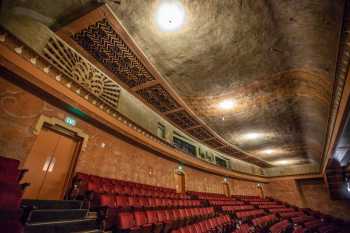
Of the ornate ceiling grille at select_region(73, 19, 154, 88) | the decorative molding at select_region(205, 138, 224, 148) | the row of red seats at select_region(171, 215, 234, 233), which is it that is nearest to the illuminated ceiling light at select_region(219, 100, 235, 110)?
the ornate ceiling grille at select_region(73, 19, 154, 88)

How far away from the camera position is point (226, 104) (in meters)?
5.78

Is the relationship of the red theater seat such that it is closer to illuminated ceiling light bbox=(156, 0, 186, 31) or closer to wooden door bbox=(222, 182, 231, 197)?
wooden door bbox=(222, 182, 231, 197)

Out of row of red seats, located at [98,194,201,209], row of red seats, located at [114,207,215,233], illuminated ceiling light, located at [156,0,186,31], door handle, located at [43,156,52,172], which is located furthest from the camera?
door handle, located at [43,156,52,172]

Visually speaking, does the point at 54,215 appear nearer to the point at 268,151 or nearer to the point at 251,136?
the point at 251,136

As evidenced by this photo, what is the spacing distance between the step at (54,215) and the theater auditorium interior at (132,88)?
0.01 metres

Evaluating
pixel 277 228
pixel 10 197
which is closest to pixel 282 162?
pixel 277 228

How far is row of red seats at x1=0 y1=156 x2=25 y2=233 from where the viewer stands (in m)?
1.27

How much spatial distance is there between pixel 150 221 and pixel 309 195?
15.7 meters

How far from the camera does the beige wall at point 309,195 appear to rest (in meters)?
11.6

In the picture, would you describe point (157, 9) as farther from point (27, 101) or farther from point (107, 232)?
point (107, 232)

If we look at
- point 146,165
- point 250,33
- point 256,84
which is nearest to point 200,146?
point 146,165

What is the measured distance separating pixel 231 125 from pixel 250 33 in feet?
14.9

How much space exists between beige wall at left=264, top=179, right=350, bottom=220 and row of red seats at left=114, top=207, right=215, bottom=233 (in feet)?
44.5

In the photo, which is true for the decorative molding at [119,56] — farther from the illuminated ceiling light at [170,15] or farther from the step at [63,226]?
the step at [63,226]
